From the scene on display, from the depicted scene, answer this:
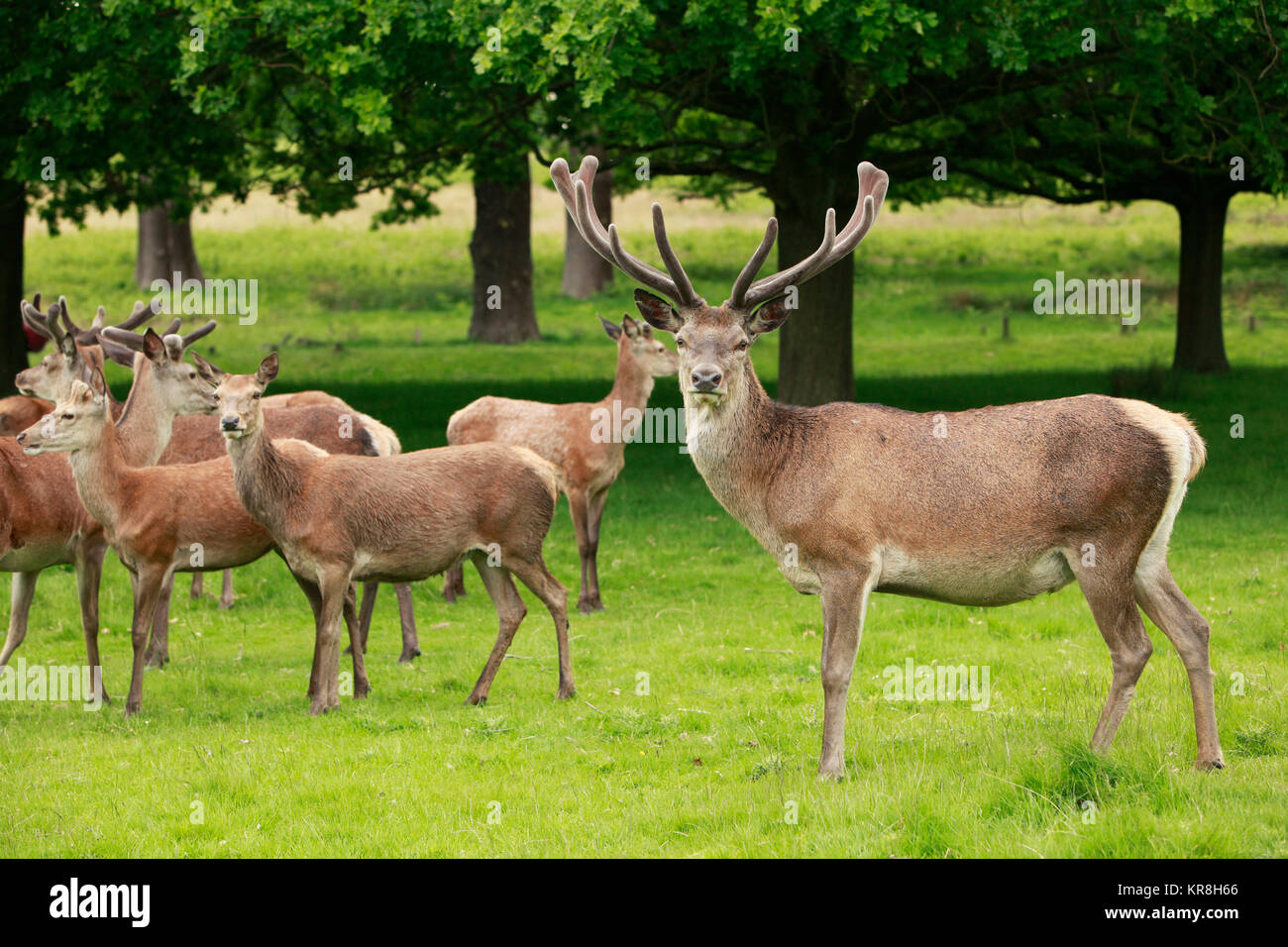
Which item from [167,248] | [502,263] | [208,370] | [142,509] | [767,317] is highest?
[167,248]

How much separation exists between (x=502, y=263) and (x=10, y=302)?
998 centimetres

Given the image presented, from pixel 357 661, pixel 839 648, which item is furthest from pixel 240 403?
pixel 839 648

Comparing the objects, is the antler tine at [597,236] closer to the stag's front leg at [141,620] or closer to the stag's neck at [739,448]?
the stag's neck at [739,448]

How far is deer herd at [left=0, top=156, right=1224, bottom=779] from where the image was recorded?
20.9 feet

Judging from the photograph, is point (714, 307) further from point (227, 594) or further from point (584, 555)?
point (227, 594)

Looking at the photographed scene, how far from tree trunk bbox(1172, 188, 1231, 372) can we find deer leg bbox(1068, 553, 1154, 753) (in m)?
17.5

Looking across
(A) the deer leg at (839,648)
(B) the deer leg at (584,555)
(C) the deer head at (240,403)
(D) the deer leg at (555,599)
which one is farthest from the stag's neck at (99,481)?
(A) the deer leg at (839,648)

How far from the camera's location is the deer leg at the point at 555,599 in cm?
849

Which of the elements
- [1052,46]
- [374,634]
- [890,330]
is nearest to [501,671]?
[374,634]

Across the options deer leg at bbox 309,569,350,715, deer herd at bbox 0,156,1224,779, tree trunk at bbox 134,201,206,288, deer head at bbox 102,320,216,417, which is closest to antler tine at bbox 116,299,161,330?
deer herd at bbox 0,156,1224,779

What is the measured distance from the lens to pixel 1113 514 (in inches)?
246

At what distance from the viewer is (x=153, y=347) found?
9.94 metres

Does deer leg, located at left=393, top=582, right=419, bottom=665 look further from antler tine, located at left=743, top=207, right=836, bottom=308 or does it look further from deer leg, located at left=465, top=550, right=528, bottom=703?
antler tine, located at left=743, top=207, right=836, bottom=308

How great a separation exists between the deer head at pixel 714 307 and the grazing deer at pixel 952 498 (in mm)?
13
